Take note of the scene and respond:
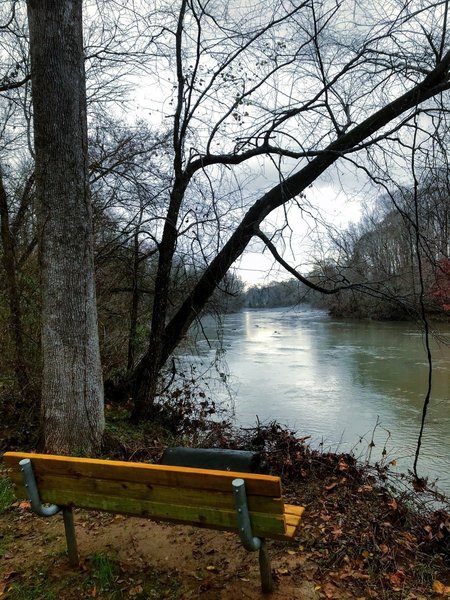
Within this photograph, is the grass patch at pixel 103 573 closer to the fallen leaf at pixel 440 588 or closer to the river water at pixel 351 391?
the fallen leaf at pixel 440 588

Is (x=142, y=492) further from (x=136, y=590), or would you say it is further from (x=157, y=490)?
(x=136, y=590)

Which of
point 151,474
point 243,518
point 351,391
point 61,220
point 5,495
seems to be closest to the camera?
point 243,518

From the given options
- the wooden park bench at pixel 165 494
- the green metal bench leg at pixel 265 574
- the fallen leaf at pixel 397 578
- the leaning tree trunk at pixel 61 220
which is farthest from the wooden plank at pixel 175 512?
the leaning tree trunk at pixel 61 220

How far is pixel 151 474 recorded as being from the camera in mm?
2066

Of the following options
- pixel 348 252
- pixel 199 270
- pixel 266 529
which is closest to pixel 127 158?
pixel 199 270

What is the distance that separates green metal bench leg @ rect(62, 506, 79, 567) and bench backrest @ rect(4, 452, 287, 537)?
0.18m

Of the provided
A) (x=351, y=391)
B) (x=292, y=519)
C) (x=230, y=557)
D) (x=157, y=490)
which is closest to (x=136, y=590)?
(x=230, y=557)

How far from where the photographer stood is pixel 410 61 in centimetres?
473

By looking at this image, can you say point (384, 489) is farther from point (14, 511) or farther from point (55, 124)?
point (55, 124)

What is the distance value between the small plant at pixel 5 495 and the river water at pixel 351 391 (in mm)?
3028

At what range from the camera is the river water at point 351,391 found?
729 cm

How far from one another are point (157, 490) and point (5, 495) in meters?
1.98

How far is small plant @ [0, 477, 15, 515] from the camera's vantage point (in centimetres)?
327

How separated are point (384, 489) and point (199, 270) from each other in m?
3.67
